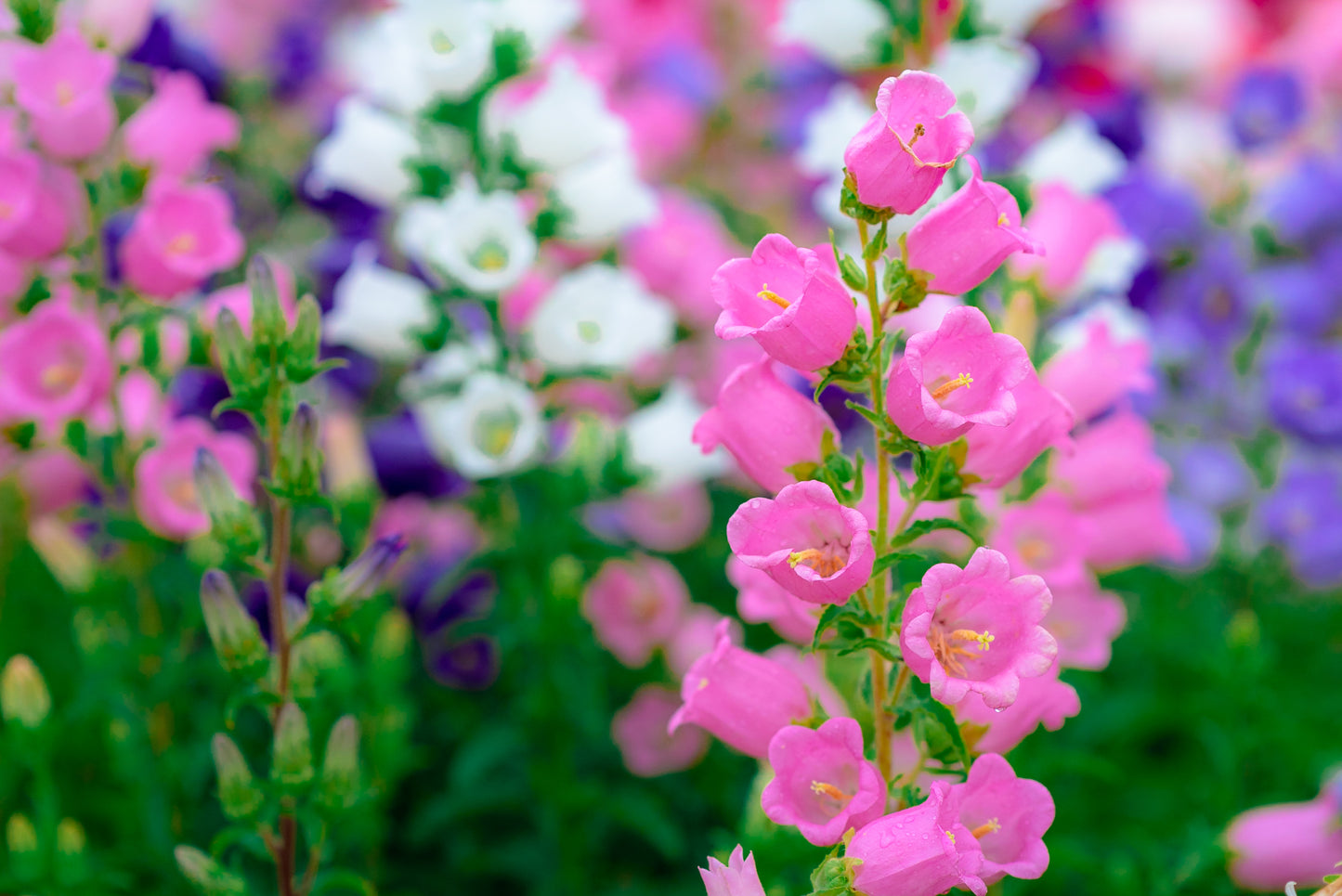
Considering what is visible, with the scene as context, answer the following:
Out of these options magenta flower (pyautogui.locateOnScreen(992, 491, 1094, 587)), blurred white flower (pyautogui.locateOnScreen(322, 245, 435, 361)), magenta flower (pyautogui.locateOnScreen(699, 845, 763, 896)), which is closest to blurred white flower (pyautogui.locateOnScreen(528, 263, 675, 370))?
blurred white flower (pyautogui.locateOnScreen(322, 245, 435, 361))

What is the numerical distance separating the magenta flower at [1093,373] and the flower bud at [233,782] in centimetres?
123

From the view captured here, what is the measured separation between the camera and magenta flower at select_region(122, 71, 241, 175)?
1.96 metres

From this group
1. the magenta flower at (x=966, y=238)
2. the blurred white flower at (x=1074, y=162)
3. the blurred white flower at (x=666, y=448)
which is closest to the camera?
the magenta flower at (x=966, y=238)

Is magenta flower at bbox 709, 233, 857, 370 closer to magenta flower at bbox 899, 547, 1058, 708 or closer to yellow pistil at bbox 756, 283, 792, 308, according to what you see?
yellow pistil at bbox 756, 283, 792, 308

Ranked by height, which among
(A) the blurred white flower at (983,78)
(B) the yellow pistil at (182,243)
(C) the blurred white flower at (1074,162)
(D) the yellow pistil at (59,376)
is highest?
(A) the blurred white flower at (983,78)

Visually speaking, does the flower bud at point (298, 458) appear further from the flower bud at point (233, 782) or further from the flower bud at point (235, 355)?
the flower bud at point (233, 782)

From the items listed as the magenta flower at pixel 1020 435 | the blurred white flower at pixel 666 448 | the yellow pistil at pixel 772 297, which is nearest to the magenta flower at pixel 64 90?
the blurred white flower at pixel 666 448

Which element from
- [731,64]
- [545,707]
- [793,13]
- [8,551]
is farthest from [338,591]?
[731,64]

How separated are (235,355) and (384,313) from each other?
74 centimetres

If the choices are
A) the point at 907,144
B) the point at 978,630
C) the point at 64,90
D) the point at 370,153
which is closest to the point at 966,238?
the point at 907,144

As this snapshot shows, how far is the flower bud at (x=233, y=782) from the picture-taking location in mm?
1256

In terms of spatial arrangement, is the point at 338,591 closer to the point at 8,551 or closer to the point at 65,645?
the point at 65,645

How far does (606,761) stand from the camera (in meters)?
2.32

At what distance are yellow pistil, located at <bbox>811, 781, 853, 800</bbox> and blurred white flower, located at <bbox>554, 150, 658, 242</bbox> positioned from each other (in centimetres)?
Answer: 126
